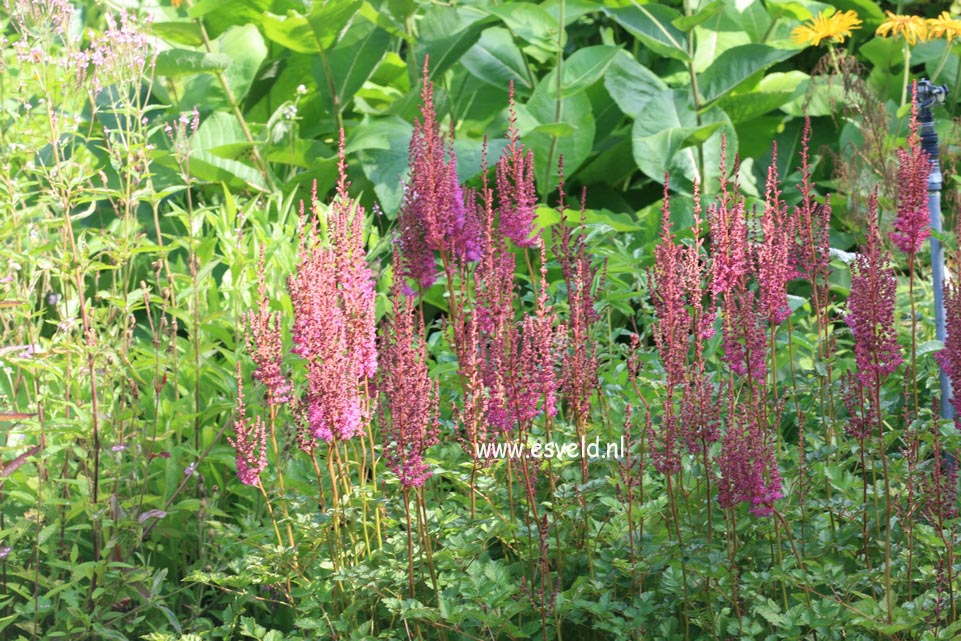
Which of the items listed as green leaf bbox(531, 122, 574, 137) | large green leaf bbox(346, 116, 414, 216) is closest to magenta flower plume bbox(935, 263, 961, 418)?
green leaf bbox(531, 122, 574, 137)

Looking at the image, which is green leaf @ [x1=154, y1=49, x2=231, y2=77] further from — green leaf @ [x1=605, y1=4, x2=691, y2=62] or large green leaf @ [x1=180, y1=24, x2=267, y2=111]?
green leaf @ [x1=605, y1=4, x2=691, y2=62]

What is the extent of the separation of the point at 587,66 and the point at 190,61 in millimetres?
1761

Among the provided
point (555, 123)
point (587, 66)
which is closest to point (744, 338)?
point (555, 123)

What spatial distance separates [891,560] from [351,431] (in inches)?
44.4

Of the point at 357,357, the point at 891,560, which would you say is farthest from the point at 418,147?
the point at 891,560

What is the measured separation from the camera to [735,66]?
495 centimetres

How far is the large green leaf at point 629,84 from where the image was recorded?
4957 mm

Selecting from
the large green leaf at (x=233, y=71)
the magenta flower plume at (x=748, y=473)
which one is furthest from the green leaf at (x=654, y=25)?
the magenta flower plume at (x=748, y=473)

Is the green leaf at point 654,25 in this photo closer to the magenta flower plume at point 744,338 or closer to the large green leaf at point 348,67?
the large green leaf at point 348,67

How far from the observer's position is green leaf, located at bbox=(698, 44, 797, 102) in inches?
193

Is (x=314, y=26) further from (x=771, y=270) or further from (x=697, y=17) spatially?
(x=771, y=270)

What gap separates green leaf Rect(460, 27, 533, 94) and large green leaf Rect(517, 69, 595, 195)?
37cm

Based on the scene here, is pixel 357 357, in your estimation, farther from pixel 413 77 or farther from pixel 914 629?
pixel 413 77

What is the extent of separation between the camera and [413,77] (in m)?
5.43
